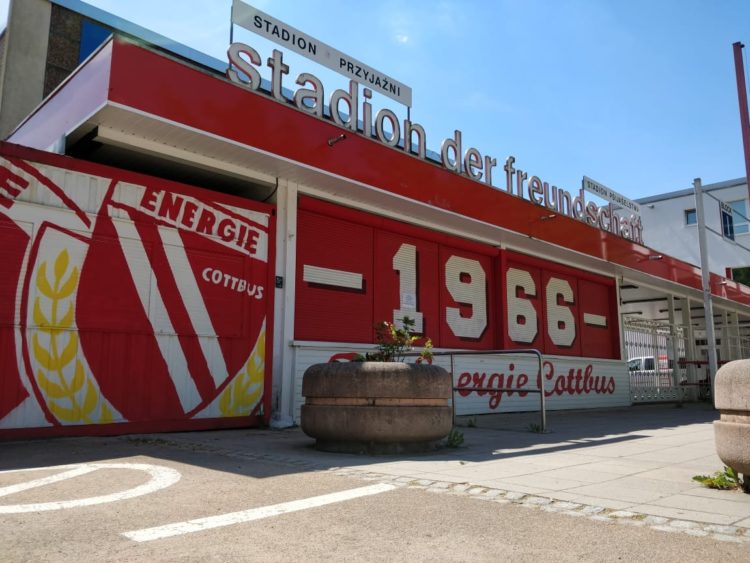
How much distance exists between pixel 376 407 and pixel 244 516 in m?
2.75

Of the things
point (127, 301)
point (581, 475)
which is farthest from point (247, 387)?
point (581, 475)

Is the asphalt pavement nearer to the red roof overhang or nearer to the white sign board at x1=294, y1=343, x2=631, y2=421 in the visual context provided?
the white sign board at x1=294, y1=343, x2=631, y2=421

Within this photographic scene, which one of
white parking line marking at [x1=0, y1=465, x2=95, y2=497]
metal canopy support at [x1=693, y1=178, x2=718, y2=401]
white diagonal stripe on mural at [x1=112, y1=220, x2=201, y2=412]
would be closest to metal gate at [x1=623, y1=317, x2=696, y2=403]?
metal canopy support at [x1=693, y1=178, x2=718, y2=401]

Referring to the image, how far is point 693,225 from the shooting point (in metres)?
31.7

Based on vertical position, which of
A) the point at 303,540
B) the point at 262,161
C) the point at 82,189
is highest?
the point at 262,161

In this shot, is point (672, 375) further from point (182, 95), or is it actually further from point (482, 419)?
point (182, 95)

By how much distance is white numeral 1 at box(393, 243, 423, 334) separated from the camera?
11883mm

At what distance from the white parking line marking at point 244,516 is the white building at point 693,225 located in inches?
1153

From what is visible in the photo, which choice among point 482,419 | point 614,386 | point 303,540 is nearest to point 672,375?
point 614,386

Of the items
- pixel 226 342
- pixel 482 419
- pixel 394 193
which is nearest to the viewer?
pixel 226 342

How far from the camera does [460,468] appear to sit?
5695 millimetres

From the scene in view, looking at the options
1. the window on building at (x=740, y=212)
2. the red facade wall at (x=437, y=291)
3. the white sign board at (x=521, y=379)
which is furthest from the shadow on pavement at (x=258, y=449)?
the window on building at (x=740, y=212)

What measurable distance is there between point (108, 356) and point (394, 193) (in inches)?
206

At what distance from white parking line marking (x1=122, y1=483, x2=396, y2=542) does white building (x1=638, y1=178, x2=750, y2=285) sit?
1153 inches
